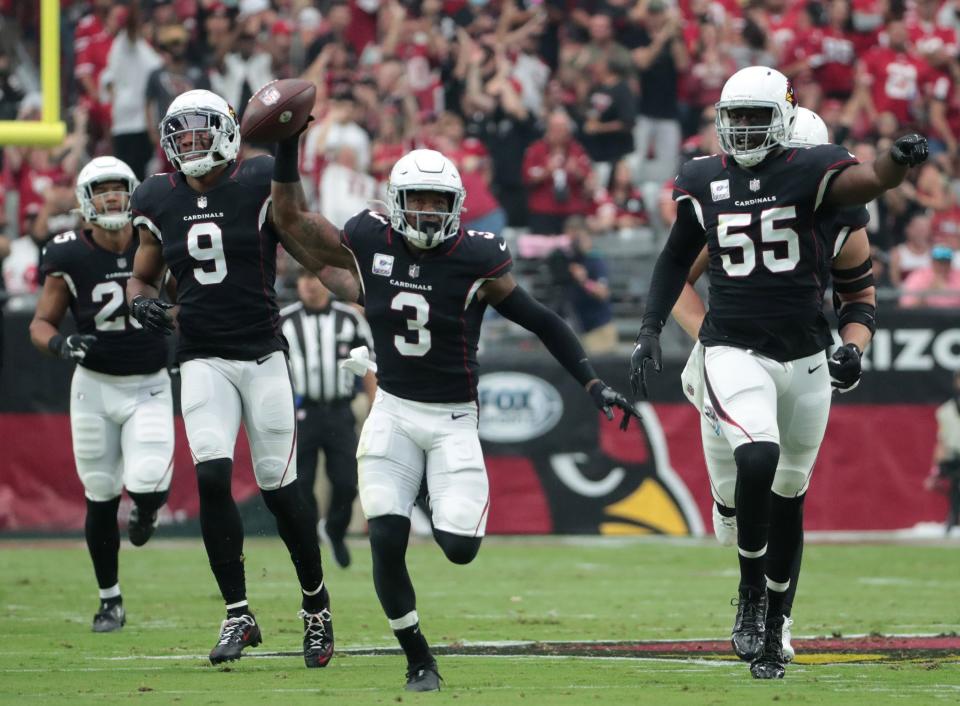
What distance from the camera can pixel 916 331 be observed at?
1221 centimetres

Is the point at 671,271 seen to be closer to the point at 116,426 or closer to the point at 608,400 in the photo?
the point at 608,400

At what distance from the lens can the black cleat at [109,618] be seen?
7473 mm

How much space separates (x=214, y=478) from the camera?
6141mm

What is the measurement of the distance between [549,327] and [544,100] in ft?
31.7

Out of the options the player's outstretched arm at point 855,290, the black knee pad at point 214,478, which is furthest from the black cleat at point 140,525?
the player's outstretched arm at point 855,290

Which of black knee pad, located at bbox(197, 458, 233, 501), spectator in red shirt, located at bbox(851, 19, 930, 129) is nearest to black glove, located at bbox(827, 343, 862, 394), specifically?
black knee pad, located at bbox(197, 458, 233, 501)

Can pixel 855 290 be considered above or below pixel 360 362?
above

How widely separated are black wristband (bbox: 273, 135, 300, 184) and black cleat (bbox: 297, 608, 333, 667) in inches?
64.0

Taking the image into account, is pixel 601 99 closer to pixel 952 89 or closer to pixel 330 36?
pixel 330 36

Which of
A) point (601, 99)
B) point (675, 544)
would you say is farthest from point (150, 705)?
point (601, 99)

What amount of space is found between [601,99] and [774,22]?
2126 millimetres

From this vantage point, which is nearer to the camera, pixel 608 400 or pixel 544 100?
pixel 608 400

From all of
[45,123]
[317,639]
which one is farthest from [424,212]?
[45,123]

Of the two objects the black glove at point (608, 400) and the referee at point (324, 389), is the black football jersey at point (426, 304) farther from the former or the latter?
the referee at point (324, 389)
